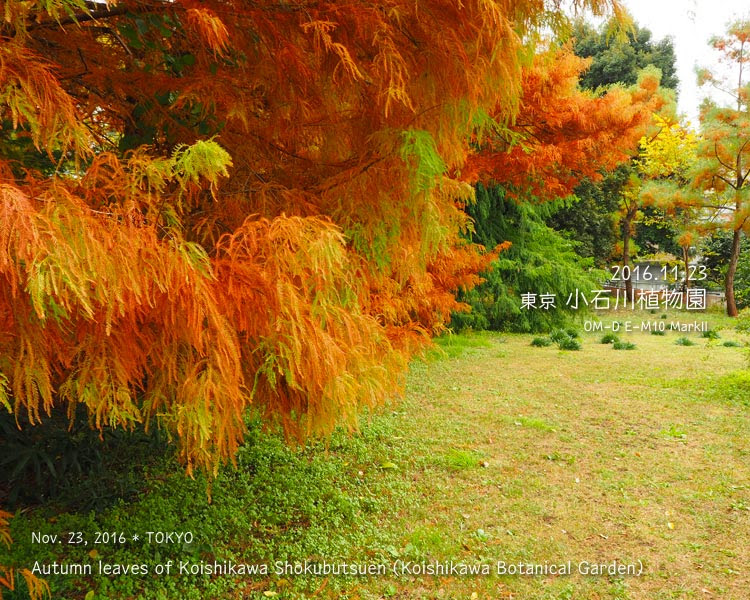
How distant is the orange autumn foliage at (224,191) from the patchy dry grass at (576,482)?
1038 mm

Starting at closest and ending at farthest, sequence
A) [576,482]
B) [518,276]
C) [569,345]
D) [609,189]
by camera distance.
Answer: [576,482] < [569,345] < [518,276] < [609,189]

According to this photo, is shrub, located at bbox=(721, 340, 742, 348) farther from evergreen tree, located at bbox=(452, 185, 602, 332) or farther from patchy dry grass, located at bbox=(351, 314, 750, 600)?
patchy dry grass, located at bbox=(351, 314, 750, 600)

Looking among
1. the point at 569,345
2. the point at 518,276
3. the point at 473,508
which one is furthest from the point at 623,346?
the point at 473,508

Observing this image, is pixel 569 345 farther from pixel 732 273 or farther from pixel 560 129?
pixel 732 273

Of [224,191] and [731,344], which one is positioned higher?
[224,191]

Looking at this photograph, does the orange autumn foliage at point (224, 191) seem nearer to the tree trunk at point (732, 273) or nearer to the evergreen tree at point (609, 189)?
the evergreen tree at point (609, 189)

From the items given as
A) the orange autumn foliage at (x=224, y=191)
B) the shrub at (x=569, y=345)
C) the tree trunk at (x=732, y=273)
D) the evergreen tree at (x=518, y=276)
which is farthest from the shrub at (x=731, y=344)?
the orange autumn foliage at (x=224, y=191)

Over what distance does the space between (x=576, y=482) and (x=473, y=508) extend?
0.89 meters

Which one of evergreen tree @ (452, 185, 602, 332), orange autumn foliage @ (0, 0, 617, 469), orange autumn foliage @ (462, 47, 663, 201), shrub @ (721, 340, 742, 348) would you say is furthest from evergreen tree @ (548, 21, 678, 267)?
orange autumn foliage @ (0, 0, 617, 469)

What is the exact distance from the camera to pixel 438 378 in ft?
21.6

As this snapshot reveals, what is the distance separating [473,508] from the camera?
3.26 metres

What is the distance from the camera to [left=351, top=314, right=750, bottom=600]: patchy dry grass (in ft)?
8.61

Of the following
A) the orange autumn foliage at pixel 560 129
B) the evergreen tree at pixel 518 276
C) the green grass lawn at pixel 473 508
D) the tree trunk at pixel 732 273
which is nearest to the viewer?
the green grass lawn at pixel 473 508

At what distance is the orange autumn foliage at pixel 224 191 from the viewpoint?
1.39 m
